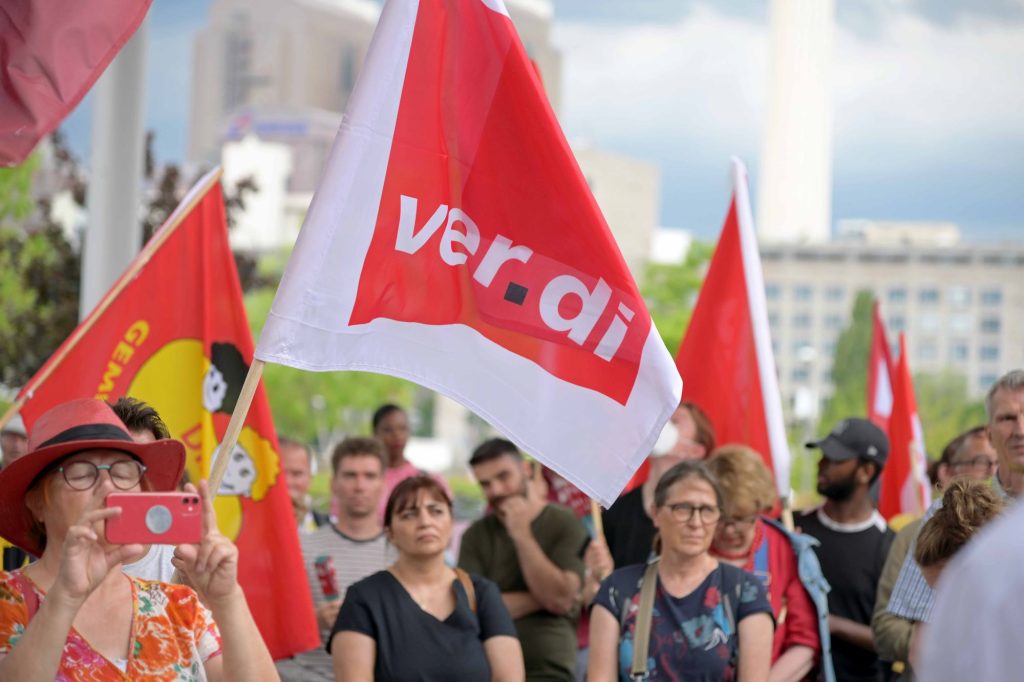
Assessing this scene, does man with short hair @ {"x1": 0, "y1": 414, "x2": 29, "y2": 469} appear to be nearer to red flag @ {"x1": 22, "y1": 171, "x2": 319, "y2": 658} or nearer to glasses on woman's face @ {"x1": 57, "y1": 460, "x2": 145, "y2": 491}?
red flag @ {"x1": 22, "y1": 171, "x2": 319, "y2": 658}

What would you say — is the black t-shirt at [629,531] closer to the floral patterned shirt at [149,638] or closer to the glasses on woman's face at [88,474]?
the floral patterned shirt at [149,638]

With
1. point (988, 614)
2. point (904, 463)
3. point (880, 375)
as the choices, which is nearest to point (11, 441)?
point (904, 463)

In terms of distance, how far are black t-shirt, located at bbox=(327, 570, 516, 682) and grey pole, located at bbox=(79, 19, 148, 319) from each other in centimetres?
428

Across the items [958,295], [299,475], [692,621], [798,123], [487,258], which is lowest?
[692,621]

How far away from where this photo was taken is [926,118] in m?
166

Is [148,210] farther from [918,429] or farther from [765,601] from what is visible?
[765,601]

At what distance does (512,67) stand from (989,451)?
13.2ft

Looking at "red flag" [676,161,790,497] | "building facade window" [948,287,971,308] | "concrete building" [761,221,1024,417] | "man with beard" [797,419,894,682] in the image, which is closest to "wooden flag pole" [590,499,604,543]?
"man with beard" [797,419,894,682]

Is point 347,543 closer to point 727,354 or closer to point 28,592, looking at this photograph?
point 727,354

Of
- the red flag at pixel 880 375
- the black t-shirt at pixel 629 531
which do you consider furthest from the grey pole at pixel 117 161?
the red flag at pixel 880 375

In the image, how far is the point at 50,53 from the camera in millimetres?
4453

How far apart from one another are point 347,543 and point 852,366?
284ft

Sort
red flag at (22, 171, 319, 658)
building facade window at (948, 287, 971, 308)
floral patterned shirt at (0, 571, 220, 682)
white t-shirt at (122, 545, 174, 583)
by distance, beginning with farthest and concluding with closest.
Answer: building facade window at (948, 287, 971, 308) → red flag at (22, 171, 319, 658) → white t-shirt at (122, 545, 174, 583) → floral patterned shirt at (0, 571, 220, 682)

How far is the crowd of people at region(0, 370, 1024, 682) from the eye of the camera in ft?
10.6
